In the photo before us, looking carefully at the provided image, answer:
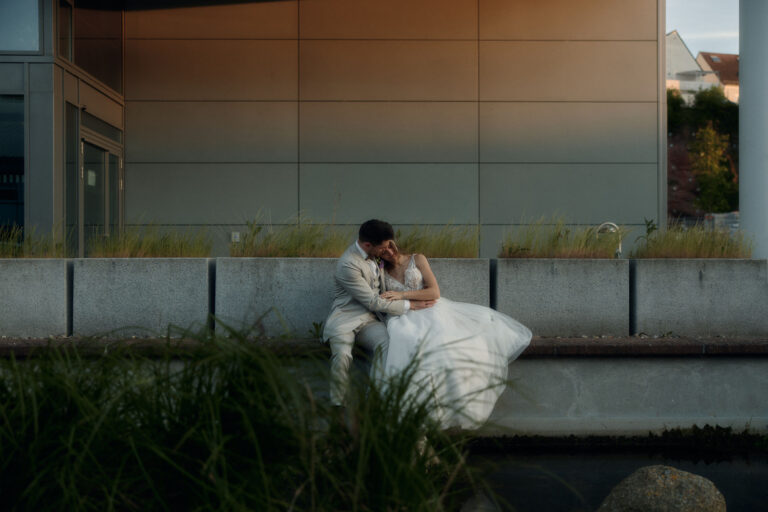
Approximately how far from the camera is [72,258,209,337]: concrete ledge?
6621mm

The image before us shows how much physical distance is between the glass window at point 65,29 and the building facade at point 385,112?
1.78 meters

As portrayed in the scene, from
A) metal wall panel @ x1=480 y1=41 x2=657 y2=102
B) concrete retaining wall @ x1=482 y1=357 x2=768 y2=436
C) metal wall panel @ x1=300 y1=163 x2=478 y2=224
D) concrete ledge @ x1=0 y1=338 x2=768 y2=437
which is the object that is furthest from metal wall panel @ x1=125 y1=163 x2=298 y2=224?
concrete retaining wall @ x1=482 y1=357 x2=768 y2=436

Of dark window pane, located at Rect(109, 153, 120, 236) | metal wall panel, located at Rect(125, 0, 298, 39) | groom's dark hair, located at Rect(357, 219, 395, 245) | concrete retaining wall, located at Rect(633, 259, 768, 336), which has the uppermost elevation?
metal wall panel, located at Rect(125, 0, 298, 39)

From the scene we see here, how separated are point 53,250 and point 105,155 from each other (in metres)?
5.89

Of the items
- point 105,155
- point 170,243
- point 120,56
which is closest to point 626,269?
point 170,243

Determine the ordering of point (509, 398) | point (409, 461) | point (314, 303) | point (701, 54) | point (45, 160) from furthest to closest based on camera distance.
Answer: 1. point (701, 54)
2. point (45, 160)
3. point (314, 303)
4. point (509, 398)
5. point (409, 461)

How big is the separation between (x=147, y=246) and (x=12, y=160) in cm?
499

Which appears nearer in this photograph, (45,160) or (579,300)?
(579,300)

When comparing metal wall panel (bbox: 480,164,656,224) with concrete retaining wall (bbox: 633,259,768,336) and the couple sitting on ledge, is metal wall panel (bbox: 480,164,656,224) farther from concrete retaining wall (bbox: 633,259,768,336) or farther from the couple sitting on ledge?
the couple sitting on ledge

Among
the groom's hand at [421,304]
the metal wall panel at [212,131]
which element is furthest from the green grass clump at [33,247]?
the metal wall panel at [212,131]

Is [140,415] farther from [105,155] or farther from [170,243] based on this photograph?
[105,155]

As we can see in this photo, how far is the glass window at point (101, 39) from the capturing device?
11.8m

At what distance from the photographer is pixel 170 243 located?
7070 millimetres

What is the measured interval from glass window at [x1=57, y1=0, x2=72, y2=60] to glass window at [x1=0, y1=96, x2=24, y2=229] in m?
0.95
